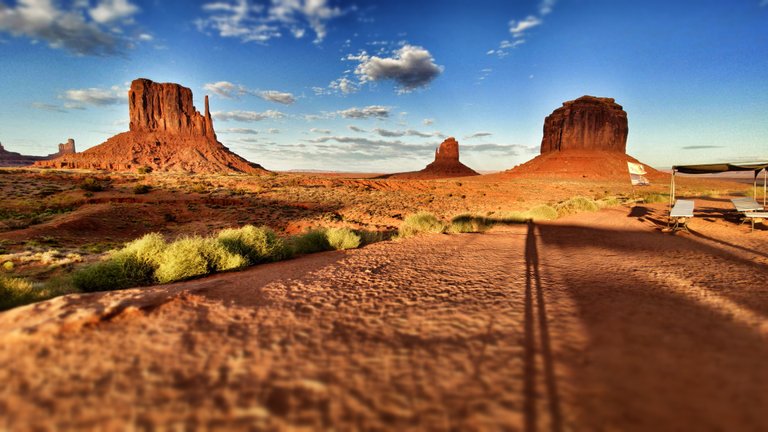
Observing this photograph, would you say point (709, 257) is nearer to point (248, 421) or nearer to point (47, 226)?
point (248, 421)

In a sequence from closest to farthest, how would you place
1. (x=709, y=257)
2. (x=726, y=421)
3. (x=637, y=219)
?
(x=726, y=421) < (x=709, y=257) < (x=637, y=219)

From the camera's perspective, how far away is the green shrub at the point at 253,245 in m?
8.21

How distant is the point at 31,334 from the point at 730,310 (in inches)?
284

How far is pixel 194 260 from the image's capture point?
22.6 ft

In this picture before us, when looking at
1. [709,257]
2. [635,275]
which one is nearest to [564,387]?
[635,275]

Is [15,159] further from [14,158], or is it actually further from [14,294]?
[14,294]

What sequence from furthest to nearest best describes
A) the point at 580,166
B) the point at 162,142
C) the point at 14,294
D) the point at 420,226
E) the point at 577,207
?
the point at 162,142, the point at 580,166, the point at 577,207, the point at 420,226, the point at 14,294

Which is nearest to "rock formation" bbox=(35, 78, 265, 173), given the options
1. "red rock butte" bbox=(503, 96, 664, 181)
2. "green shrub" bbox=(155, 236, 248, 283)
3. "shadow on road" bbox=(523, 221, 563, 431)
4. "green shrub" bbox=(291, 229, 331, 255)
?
"green shrub" bbox=(291, 229, 331, 255)

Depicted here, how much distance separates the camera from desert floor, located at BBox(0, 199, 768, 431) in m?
2.09

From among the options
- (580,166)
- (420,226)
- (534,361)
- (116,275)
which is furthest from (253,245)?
(580,166)

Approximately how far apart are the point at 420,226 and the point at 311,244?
4426 mm

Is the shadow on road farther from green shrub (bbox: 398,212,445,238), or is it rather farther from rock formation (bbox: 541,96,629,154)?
rock formation (bbox: 541,96,629,154)

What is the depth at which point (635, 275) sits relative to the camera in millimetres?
5582

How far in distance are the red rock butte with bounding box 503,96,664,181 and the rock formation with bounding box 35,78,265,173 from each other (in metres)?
71.6
